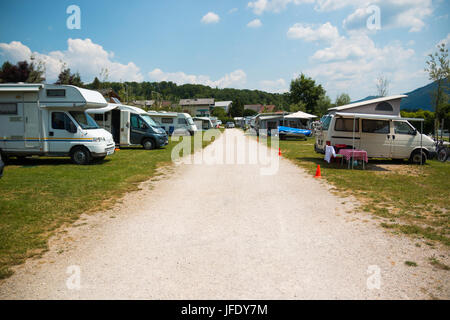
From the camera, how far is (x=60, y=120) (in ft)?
39.6

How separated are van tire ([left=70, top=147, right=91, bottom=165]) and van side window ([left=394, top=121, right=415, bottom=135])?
1287 cm

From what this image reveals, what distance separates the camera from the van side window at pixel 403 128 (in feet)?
43.6

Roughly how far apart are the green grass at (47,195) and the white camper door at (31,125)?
89cm

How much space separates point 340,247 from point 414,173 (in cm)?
837

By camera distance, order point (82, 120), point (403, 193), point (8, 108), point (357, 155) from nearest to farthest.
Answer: point (403, 193) < point (357, 155) < point (8, 108) < point (82, 120)

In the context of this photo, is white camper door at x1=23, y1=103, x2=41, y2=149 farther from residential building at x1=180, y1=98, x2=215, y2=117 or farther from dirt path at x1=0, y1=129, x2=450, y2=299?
residential building at x1=180, y1=98, x2=215, y2=117

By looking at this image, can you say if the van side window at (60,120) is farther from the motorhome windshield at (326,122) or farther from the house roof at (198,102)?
the house roof at (198,102)

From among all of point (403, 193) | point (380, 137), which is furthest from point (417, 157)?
point (403, 193)

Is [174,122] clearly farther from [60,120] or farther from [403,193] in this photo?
[403,193]

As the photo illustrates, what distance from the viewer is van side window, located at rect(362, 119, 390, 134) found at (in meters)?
13.1

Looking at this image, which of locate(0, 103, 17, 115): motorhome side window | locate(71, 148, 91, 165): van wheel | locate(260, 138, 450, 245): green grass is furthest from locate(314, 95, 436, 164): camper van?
locate(0, 103, 17, 115): motorhome side window

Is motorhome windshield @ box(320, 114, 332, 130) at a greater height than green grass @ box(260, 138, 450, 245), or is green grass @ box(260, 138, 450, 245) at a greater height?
motorhome windshield @ box(320, 114, 332, 130)

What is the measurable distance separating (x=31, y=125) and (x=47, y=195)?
6293 mm

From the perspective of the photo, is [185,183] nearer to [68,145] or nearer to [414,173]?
[68,145]
